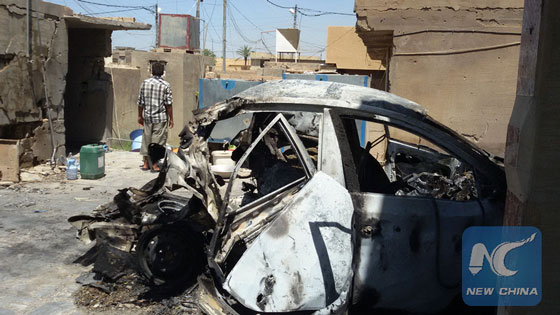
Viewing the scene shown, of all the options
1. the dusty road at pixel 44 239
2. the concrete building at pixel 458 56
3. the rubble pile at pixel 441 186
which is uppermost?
the concrete building at pixel 458 56

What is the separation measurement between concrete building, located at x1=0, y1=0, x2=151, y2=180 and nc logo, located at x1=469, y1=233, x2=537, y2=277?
282 inches

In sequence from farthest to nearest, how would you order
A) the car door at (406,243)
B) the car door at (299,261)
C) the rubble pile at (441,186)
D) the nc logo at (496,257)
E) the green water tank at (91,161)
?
1. the green water tank at (91,161)
2. the rubble pile at (441,186)
3. the car door at (406,243)
4. the car door at (299,261)
5. the nc logo at (496,257)

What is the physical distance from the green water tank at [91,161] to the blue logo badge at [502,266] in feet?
22.4

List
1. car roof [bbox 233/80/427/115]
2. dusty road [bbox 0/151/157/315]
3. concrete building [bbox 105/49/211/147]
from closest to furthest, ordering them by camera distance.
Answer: car roof [bbox 233/80/427/115] < dusty road [bbox 0/151/157/315] < concrete building [bbox 105/49/211/147]

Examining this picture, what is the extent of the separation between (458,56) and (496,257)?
4764 millimetres

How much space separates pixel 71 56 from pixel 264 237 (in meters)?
10.2

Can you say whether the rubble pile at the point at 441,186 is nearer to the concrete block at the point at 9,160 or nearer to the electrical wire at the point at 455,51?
the electrical wire at the point at 455,51

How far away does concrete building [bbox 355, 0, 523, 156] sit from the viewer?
6672 mm

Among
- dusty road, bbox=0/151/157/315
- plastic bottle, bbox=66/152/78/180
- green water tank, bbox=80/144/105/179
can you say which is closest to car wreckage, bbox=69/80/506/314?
dusty road, bbox=0/151/157/315

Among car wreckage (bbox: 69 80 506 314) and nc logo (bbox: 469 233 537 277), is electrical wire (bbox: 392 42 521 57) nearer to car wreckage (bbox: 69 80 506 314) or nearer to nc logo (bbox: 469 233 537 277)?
car wreckage (bbox: 69 80 506 314)

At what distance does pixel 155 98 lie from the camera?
28.9ft

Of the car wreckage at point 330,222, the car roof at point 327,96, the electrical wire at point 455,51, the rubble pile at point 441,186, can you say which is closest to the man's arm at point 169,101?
the electrical wire at point 455,51

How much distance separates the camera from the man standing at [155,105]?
8695mm

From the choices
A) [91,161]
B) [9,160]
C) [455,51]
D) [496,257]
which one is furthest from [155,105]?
[496,257]
